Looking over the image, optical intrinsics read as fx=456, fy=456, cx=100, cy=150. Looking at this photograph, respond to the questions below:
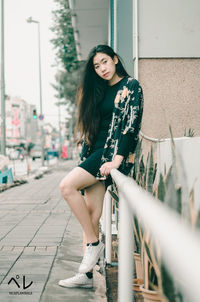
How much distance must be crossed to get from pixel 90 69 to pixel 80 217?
107cm

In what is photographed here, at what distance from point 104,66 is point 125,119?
1.49 ft

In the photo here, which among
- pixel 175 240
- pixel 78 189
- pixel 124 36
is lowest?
pixel 78 189

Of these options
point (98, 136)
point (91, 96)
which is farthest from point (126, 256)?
point (91, 96)

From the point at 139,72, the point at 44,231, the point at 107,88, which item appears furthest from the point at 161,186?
the point at 44,231

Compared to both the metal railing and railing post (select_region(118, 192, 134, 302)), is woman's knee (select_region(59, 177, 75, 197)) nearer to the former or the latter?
railing post (select_region(118, 192, 134, 302))

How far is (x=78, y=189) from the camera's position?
3076 millimetres

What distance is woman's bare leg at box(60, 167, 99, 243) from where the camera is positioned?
9.95 feet

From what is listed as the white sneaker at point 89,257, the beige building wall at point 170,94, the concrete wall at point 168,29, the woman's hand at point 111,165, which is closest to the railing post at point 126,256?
the woman's hand at point 111,165

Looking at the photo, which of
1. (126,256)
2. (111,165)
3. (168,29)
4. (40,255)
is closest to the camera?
(126,256)

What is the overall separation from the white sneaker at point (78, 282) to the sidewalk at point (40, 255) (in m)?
0.04

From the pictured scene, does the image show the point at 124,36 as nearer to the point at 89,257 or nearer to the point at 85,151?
the point at 85,151

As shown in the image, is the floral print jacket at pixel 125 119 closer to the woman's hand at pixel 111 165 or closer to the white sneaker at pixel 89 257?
the woman's hand at pixel 111 165

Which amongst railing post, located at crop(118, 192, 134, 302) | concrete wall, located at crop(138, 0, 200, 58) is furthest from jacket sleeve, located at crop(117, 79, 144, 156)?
concrete wall, located at crop(138, 0, 200, 58)

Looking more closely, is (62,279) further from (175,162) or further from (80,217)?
(175,162)
